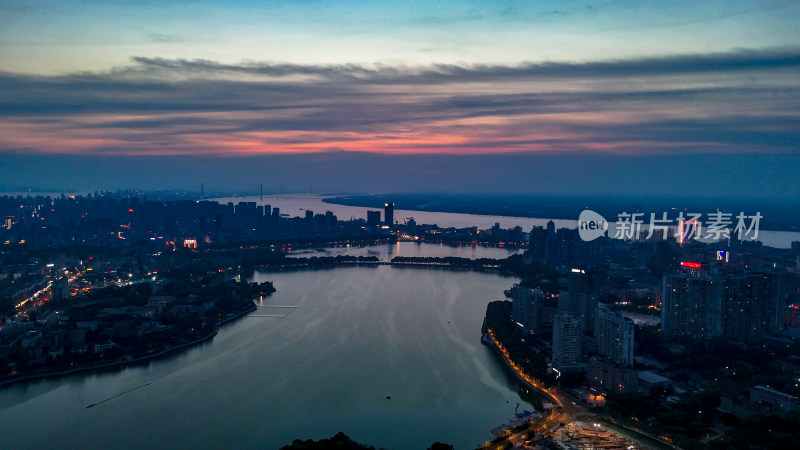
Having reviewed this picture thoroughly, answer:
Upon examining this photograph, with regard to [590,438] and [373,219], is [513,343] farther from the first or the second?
[373,219]

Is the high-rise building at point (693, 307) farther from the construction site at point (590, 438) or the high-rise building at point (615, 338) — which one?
the construction site at point (590, 438)

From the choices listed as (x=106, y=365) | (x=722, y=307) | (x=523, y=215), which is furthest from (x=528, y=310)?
(x=523, y=215)

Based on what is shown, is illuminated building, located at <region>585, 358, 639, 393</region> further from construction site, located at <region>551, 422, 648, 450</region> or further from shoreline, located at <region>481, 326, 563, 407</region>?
construction site, located at <region>551, 422, 648, 450</region>

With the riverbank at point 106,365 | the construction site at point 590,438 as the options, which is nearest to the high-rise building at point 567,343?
the construction site at point 590,438

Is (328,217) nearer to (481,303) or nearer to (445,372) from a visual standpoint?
(481,303)

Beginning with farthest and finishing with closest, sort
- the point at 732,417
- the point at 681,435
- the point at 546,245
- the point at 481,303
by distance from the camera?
the point at 546,245 → the point at 481,303 → the point at 732,417 → the point at 681,435

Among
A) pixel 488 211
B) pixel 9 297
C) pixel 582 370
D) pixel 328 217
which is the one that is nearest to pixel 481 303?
pixel 582 370

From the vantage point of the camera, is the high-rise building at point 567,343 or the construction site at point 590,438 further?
the high-rise building at point 567,343
